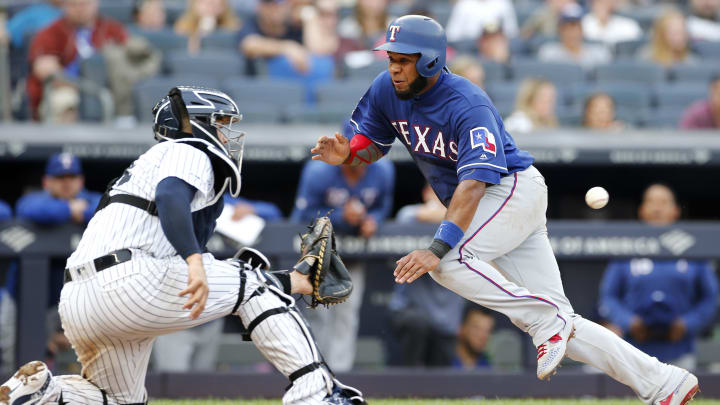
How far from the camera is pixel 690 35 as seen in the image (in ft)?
33.3

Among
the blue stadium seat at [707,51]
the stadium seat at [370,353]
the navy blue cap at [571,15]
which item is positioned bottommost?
the stadium seat at [370,353]

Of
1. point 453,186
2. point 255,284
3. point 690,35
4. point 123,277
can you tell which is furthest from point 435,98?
point 690,35

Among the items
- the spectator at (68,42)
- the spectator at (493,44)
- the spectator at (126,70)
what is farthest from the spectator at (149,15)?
the spectator at (493,44)

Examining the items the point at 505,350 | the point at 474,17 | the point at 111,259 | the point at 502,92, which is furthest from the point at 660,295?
the point at 111,259

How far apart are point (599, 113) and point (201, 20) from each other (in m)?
3.46

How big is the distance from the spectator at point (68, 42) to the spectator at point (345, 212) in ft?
7.87

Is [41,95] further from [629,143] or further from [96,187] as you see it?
[629,143]

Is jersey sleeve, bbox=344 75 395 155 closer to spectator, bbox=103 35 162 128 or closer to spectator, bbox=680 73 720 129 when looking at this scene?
spectator, bbox=103 35 162 128

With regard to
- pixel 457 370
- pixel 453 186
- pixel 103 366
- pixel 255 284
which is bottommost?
pixel 457 370

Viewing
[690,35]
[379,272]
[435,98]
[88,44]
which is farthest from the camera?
[690,35]

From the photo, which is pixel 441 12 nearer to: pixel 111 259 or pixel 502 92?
pixel 502 92

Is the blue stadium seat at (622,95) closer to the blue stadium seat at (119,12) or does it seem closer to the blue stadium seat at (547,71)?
the blue stadium seat at (547,71)

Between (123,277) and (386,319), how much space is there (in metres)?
3.41

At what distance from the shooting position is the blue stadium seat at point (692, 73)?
30.3 feet
